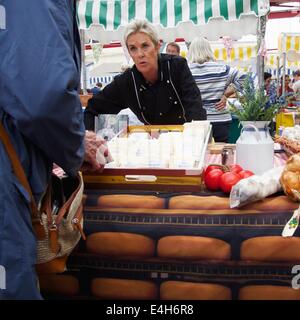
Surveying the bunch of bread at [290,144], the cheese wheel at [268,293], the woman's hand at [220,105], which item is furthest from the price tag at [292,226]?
the woman's hand at [220,105]

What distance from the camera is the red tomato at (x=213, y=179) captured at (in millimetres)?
1712

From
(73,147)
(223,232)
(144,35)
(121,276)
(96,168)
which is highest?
(144,35)

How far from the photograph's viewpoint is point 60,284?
5.51 feet

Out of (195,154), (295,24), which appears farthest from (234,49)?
(195,154)

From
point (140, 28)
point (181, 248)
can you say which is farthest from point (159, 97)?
point (181, 248)

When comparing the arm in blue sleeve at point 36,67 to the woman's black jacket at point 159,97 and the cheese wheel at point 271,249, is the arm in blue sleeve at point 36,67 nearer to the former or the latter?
the cheese wheel at point 271,249

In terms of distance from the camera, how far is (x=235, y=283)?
1.56 m

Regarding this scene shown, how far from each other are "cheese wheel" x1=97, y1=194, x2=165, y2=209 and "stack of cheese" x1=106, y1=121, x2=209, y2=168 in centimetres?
Answer: 16

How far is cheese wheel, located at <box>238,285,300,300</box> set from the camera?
1.54 metres

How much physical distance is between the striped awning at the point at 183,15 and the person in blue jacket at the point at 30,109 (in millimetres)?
3214

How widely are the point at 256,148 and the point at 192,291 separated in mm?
668

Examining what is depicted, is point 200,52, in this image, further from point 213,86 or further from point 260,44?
point 260,44

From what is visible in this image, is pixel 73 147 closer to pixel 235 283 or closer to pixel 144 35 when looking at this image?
pixel 235 283

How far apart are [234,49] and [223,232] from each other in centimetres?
1264
